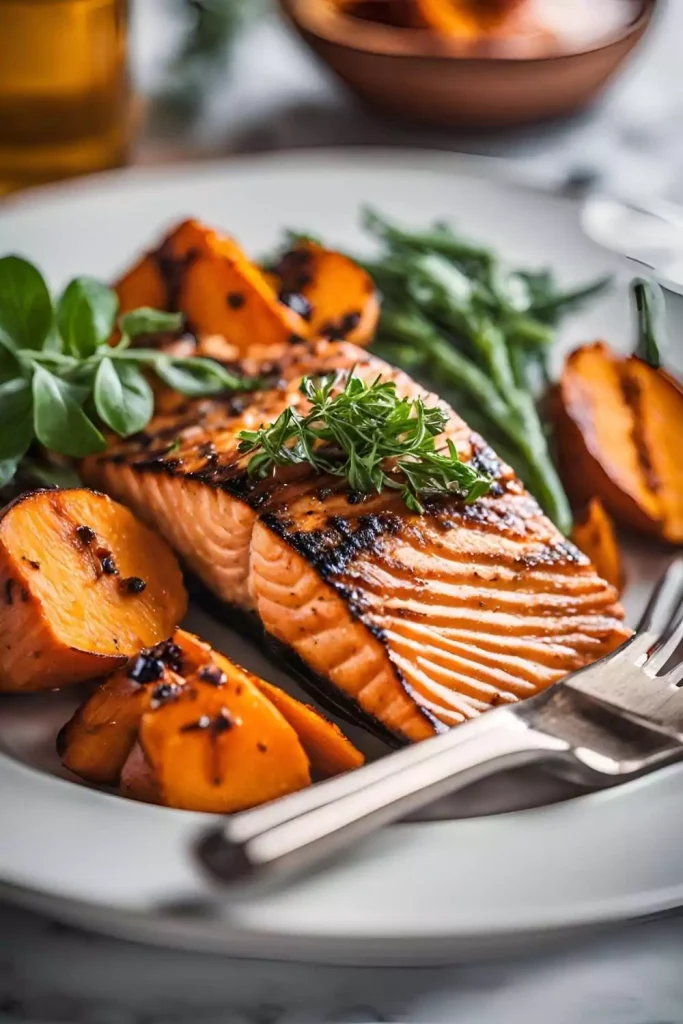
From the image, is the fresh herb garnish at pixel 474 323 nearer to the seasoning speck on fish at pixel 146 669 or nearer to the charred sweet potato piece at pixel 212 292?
the charred sweet potato piece at pixel 212 292

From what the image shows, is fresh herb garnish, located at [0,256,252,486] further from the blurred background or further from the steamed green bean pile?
the blurred background

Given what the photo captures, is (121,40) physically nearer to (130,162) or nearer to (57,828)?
(130,162)

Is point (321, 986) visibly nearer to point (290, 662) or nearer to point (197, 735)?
point (197, 735)

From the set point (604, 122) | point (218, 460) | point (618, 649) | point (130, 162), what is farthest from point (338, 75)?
point (618, 649)

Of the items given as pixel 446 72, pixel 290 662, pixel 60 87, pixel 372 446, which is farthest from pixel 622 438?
pixel 60 87

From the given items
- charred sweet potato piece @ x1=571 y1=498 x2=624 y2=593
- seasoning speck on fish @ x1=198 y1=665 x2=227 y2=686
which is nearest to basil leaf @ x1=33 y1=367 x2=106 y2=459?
seasoning speck on fish @ x1=198 y1=665 x2=227 y2=686

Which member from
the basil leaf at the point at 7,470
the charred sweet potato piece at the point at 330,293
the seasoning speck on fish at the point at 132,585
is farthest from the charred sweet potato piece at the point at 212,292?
the seasoning speck on fish at the point at 132,585
